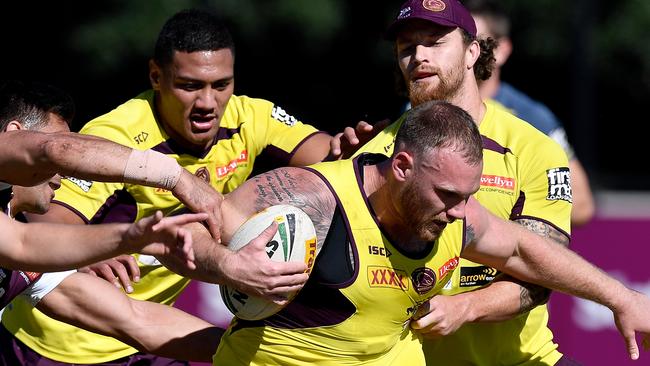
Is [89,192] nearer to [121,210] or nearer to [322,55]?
[121,210]

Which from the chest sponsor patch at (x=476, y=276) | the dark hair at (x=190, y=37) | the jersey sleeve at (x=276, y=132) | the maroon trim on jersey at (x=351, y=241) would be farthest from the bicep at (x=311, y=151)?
the maroon trim on jersey at (x=351, y=241)

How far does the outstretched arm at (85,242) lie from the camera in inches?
170

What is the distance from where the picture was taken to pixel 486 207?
19.0 feet

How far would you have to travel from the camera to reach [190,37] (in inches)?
258

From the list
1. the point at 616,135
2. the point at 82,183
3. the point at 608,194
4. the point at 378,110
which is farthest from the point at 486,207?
the point at 616,135

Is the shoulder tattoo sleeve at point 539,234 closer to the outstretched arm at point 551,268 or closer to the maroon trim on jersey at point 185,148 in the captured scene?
the outstretched arm at point 551,268

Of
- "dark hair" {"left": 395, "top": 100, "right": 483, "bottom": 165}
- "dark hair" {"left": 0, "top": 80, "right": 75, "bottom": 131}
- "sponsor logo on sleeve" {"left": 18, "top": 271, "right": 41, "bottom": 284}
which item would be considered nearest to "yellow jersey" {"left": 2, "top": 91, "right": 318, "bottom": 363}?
"dark hair" {"left": 0, "top": 80, "right": 75, "bottom": 131}

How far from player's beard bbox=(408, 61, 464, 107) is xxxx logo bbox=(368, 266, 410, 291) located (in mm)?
1066

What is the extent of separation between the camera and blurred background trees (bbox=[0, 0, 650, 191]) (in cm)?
1634

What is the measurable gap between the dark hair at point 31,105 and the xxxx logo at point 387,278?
1750mm

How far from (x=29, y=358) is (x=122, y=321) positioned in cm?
93

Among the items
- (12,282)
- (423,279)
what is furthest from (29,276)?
(423,279)

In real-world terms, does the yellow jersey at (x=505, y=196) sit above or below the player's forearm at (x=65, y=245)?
below

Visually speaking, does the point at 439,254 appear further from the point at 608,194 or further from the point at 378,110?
A: the point at 378,110
